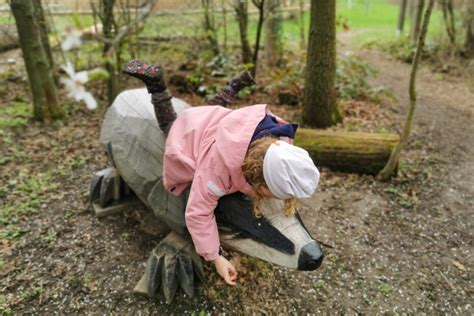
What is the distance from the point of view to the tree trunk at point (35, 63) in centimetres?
441

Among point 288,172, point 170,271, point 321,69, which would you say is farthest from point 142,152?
point 321,69

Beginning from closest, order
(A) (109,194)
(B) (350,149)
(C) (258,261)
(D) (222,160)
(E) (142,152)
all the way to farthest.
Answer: (D) (222,160) < (E) (142,152) < (C) (258,261) < (A) (109,194) < (B) (350,149)

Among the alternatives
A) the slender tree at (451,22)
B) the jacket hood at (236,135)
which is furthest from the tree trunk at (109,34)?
the slender tree at (451,22)

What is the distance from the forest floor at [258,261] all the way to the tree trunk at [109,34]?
0.95m

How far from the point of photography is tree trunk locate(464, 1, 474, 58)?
8.47 meters

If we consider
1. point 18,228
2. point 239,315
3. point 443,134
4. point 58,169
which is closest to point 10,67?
point 58,169

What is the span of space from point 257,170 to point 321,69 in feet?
10.2

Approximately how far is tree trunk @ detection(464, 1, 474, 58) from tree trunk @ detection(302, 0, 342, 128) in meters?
5.93

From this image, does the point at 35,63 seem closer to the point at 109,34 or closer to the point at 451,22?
the point at 109,34

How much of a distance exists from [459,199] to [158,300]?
312cm

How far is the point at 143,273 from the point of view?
2764 millimetres

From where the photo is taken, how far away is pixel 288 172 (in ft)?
5.55

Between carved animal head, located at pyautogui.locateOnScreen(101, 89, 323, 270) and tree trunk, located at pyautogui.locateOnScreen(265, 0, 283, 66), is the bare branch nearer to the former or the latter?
carved animal head, located at pyautogui.locateOnScreen(101, 89, 323, 270)

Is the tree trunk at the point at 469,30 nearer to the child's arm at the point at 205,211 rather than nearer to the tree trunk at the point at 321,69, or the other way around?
the tree trunk at the point at 321,69
